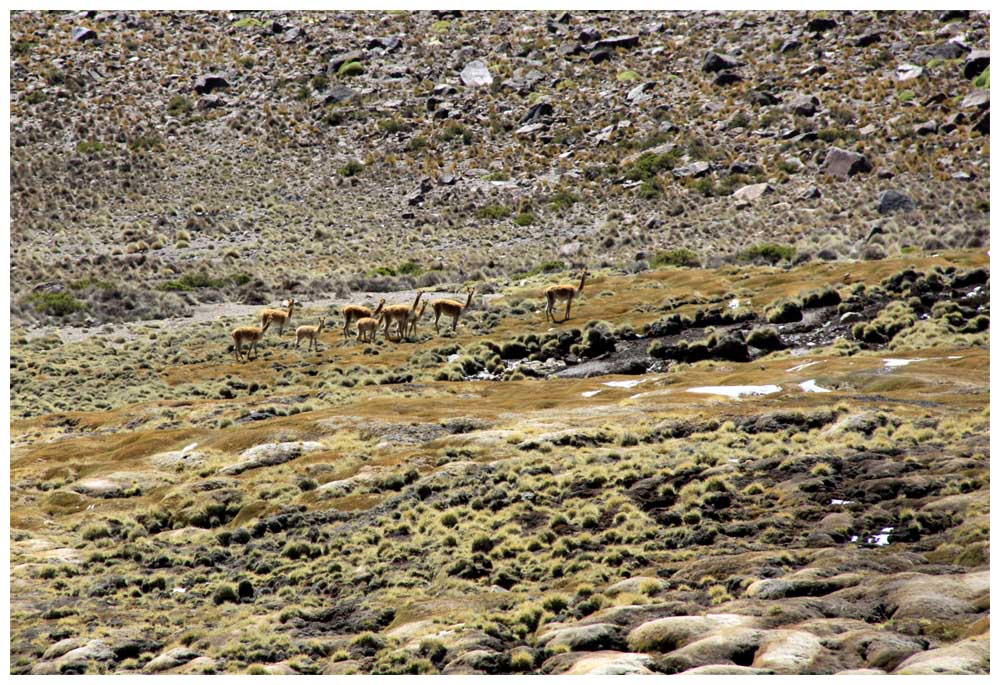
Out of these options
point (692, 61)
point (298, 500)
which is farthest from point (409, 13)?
point (298, 500)

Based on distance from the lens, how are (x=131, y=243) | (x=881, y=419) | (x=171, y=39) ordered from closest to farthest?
(x=881, y=419)
(x=131, y=243)
(x=171, y=39)

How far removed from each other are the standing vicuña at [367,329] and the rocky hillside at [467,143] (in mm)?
16591

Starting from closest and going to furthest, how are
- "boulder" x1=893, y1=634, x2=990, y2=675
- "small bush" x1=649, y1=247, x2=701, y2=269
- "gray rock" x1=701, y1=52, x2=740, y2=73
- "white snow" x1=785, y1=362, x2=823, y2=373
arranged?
"boulder" x1=893, y1=634, x2=990, y2=675 → "white snow" x1=785, y1=362, x2=823, y2=373 → "small bush" x1=649, y1=247, x2=701, y2=269 → "gray rock" x1=701, y1=52, x2=740, y2=73

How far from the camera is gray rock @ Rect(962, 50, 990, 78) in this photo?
3054 inches

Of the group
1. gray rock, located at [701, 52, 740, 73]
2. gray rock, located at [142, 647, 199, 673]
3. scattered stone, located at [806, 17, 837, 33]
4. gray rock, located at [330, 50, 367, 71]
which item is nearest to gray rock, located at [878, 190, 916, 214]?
gray rock, located at [701, 52, 740, 73]

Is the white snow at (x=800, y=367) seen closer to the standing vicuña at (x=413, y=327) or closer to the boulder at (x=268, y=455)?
the boulder at (x=268, y=455)

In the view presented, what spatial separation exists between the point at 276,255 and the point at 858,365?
48.3m

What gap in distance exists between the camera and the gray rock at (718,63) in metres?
86.0

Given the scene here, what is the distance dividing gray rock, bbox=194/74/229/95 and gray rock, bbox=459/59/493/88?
Answer: 2093cm

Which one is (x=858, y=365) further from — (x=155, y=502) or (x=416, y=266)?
(x=416, y=266)

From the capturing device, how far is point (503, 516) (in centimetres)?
1681

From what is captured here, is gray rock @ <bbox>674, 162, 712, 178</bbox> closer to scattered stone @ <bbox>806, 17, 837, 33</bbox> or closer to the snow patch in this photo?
scattered stone @ <bbox>806, 17, 837, 33</bbox>

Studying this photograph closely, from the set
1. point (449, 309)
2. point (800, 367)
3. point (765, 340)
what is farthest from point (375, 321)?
point (800, 367)

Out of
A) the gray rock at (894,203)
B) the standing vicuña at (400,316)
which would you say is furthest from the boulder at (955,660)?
the gray rock at (894,203)
